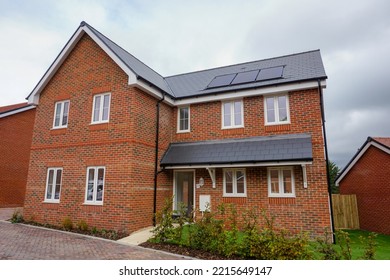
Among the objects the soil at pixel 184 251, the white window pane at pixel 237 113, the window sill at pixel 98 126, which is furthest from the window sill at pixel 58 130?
the white window pane at pixel 237 113

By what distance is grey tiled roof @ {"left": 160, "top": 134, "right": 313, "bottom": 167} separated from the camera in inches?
391

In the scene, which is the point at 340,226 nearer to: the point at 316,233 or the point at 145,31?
the point at 316,233

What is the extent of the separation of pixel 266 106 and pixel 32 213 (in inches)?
481

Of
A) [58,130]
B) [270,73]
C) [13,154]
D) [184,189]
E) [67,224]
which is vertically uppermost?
[270,73]

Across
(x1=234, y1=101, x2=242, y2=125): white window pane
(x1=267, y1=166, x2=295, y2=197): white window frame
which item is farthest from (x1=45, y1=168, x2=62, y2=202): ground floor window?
(x1=267, y1=166, x2=295, y2=197): white window frame

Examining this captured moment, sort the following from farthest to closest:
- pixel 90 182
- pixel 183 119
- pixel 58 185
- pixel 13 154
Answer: pixel 13 154
pixel 183 119
pixel 58 185
pixel 90 182

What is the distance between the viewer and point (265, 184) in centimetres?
1055

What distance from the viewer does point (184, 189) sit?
14156mm

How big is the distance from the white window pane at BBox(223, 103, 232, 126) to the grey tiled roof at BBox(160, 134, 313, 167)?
0.93 metres

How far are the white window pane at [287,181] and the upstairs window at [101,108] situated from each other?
8109 millimetres

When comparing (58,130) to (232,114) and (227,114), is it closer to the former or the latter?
(227,114)

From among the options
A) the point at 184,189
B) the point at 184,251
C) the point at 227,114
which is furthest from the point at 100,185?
the point at 227,114

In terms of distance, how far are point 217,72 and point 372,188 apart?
1127 cm
